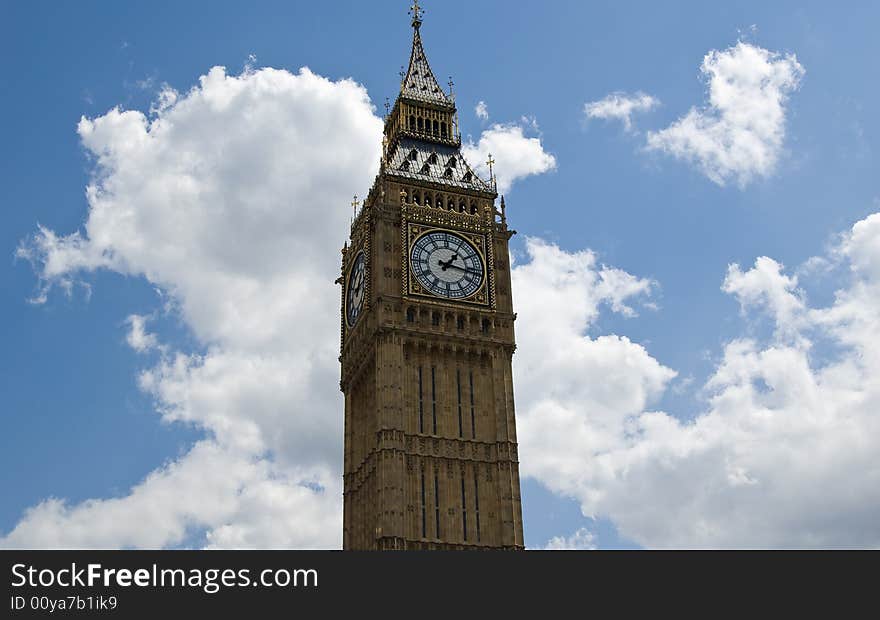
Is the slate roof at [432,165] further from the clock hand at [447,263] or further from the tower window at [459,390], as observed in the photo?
the tower window at [459,390]

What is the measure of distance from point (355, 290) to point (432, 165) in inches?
530

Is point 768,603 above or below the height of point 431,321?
below

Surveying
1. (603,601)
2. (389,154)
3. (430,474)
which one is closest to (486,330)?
(430,474)

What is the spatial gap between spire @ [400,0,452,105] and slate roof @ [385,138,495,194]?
5.87 meters

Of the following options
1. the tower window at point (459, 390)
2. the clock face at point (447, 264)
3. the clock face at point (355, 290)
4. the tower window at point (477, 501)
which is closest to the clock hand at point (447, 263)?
the clock face at point (447, 264)

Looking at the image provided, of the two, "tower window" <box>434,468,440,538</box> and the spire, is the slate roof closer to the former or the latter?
the spire

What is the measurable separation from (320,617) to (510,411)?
4981 cm

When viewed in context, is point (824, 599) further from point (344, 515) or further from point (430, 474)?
point (344, 515)

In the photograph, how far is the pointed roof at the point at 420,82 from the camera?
110 meters

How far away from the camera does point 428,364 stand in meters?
93.2

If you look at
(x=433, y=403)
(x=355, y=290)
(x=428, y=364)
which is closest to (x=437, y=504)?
(x=433, y=403)

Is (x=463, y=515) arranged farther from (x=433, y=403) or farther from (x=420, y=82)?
(x=420, y=82)

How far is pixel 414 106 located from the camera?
10956cm

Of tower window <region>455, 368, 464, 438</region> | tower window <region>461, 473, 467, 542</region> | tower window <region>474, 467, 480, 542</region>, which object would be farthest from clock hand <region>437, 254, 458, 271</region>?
tower window <region>461, 473, 467, 542</region>
